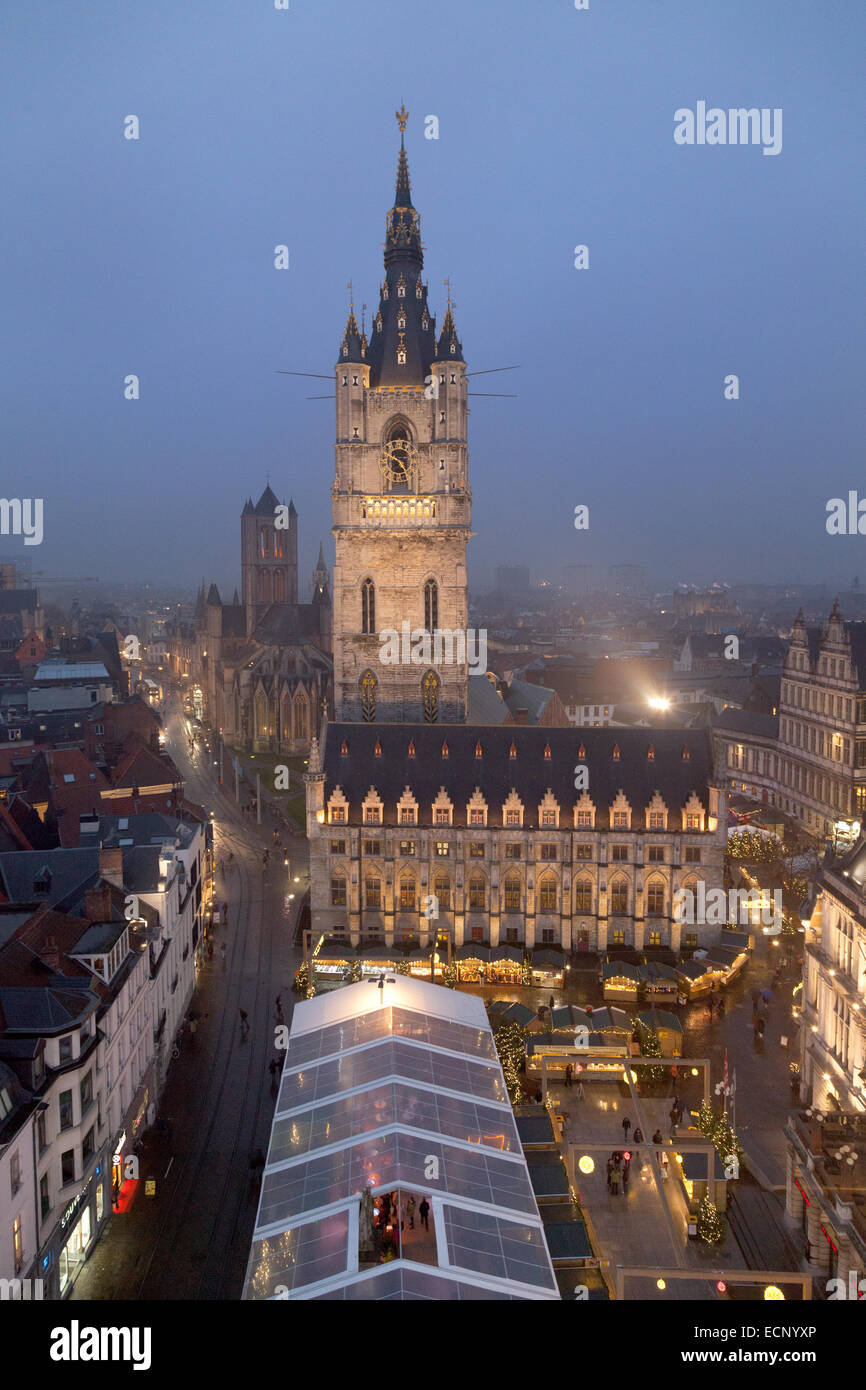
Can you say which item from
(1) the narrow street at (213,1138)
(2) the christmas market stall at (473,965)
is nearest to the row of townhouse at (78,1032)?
(1) the narrow street at (213,1138)

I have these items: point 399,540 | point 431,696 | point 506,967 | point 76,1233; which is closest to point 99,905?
point 76,1233

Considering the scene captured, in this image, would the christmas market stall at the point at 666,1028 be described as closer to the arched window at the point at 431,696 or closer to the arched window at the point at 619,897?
the arched window at the point at 619,897

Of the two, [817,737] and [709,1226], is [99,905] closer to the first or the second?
[709,1226]

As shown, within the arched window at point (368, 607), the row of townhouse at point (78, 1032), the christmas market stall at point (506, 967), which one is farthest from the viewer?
the arched window at point (368, 607)

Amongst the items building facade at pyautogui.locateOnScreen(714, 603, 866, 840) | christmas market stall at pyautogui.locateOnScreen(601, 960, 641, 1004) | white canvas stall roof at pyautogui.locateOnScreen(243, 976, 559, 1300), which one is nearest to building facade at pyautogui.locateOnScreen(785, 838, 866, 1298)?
white canvas stall roof at pyautogui.locateOnScreen(243, 976, 559, 1300)

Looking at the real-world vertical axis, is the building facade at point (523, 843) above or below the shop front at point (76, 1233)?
above
